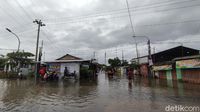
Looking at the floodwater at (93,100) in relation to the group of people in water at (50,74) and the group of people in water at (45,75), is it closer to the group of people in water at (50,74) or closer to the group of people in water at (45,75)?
the group of people in water at (45,75)

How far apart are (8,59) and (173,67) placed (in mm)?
30691

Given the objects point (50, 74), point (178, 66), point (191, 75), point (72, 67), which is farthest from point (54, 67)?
point (191, 75)

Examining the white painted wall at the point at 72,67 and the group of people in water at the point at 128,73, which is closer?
the group of people in water at the point at 128,73

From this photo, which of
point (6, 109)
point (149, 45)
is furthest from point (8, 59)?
point (6, 109)

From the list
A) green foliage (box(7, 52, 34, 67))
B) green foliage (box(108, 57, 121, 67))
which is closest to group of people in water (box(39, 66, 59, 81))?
green foliage (box(7, 52, 34, 67))

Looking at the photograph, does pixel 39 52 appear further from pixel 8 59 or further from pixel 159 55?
pixel 159 55

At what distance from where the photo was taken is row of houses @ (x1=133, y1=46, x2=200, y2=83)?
19297 mm

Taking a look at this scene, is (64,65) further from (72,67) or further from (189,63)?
(189,63)

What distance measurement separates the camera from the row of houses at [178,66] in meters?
19.3

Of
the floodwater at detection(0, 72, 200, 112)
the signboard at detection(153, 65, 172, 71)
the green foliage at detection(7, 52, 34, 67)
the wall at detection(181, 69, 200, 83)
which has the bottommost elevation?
the floodwater at detection(0, 72, 200, 112)

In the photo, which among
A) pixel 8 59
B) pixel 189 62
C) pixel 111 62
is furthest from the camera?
pixel 111 62

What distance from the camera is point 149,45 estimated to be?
2795 cm

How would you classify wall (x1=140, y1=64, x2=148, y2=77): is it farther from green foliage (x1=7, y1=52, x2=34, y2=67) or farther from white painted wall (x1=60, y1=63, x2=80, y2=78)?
green foliage (x1=7, y1=52, x2=34, y2=67)

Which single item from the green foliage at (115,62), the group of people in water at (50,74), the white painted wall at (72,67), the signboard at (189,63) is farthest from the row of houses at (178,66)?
the green foliage at (115,62)
